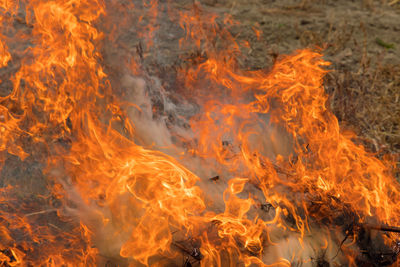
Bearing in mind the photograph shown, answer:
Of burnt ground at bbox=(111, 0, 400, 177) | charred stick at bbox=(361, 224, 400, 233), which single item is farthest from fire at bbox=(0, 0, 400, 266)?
burnt ground at bbox=(111, 0, 400, 177)

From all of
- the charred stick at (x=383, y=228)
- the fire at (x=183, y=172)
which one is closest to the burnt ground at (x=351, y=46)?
the fire at (x=183, y=172)

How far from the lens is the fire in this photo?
2.08m

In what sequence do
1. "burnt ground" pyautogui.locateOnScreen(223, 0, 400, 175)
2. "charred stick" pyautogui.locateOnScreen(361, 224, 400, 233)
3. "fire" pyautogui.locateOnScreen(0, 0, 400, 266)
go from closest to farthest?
1. "charred stick" pyautogui.locateOnScreen(361, 224, 400, 233)
2. "fire" pyautogui.locateOnScreen(0, 0, 400, 266)
3. "burnt ground" pyautogui.locateOnScreen(223, 0, 400, 175)

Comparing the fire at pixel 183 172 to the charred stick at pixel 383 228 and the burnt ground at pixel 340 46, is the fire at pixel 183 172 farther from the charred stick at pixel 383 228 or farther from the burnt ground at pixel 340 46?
the burnt ground at pixel 340 46

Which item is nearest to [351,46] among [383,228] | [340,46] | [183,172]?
[340,46]

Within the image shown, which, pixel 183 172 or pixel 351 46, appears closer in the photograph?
pixel 183 172

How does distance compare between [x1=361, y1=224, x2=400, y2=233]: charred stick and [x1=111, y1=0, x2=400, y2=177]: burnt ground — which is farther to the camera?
[x1=111, y1=0, x2=400, y2=177]: burnt ground

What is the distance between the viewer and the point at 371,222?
217 cm

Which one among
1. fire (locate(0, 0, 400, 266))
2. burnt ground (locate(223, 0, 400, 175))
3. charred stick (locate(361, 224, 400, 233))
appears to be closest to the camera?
charred stick (locate(361, 224, 400, 233))

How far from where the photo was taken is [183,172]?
223cm

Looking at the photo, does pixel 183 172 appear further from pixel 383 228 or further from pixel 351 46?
pixel 351 46

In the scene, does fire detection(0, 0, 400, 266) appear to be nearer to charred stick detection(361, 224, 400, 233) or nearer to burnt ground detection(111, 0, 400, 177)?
charred stick detection(361, 224, 400, 233)

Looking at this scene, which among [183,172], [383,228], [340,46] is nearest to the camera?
[383,228]

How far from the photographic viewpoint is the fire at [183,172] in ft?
6.84
